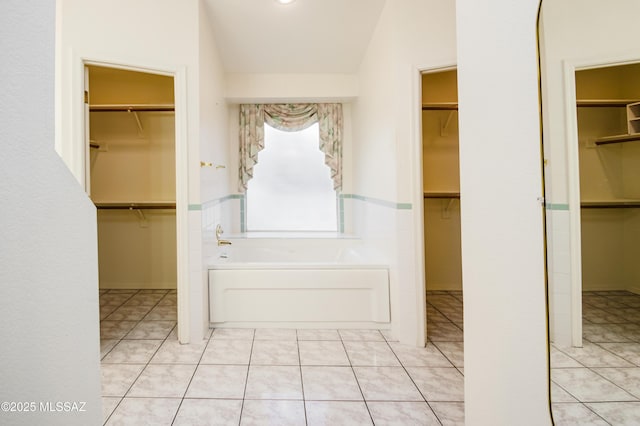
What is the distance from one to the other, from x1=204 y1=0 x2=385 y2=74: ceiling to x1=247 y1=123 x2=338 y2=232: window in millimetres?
908

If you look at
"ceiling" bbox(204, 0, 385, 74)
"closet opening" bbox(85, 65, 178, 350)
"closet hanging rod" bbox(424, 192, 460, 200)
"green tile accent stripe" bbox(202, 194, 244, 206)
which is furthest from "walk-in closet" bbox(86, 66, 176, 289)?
"closet hanging rod" bbox(424, 192, 460, 200)

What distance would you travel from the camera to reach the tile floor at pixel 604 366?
1.77 ft

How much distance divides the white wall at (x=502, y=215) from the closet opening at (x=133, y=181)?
342 centimetres

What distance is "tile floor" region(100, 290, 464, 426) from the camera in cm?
174

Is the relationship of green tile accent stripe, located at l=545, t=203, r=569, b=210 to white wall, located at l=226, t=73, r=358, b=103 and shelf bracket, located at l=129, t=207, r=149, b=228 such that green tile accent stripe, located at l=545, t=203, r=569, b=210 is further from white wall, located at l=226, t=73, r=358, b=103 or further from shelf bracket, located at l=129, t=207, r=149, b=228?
shelf bracket, located at l=129, t=207, r=149, b=228

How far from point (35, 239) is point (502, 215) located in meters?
1.10

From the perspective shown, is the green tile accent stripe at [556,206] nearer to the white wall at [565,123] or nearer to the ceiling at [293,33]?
the white wall at [565,123]

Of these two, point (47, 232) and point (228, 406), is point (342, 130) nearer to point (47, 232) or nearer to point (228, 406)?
point (228, 406)

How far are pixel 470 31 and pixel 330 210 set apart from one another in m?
3.51

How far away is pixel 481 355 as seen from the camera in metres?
1.15

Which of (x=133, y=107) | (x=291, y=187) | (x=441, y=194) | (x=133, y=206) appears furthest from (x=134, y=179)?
(x=441, y=194)

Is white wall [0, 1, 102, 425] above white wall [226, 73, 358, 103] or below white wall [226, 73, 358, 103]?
below

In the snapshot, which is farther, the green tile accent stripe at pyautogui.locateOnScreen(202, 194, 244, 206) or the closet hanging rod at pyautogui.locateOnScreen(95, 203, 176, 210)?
the closet hanging rod at pyautogui.locateOnScreen(95, 203, 176, 210)

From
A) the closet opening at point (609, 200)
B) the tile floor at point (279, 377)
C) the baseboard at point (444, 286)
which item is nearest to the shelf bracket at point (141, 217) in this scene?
the tile floor at point (279, 377)
